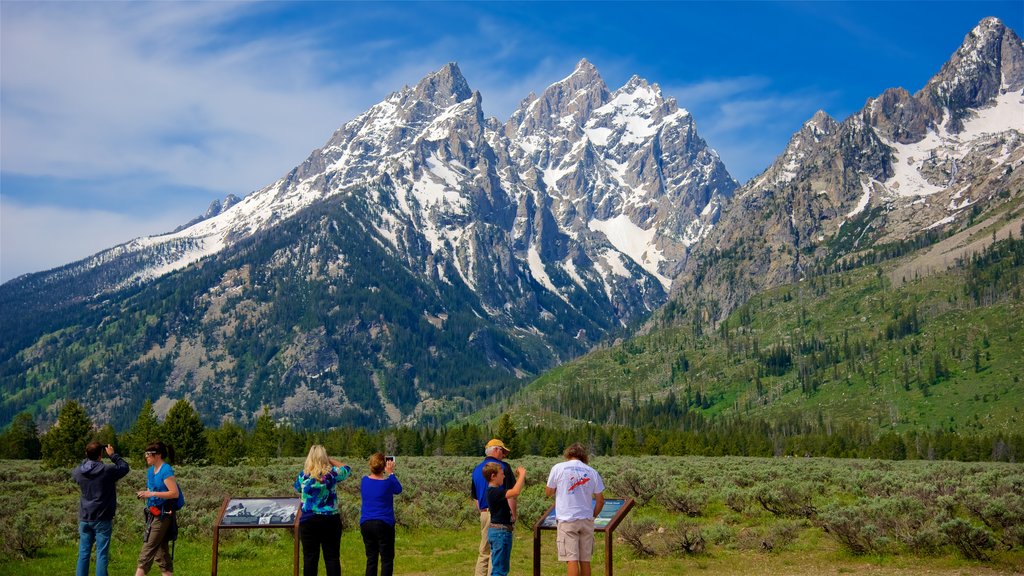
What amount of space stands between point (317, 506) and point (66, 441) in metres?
75.6

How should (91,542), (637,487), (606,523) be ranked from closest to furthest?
(606,523), (91,542), (637,487)

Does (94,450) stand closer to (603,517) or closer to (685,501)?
(603,517)

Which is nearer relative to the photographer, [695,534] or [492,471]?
[492,471]

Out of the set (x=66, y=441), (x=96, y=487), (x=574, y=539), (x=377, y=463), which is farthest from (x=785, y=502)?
(x=66, y=441)

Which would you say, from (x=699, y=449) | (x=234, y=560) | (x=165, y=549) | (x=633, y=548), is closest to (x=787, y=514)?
(x=633, y=548)

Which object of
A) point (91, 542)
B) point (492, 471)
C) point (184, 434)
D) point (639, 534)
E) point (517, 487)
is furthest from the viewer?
point (184, 434)

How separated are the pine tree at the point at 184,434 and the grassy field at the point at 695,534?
41592 mm

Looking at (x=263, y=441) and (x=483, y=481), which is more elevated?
(x=263, y=441)

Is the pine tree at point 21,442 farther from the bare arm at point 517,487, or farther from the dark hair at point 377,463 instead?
the bare arm at point 517,487

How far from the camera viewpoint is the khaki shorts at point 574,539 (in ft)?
65.0

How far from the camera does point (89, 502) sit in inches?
862

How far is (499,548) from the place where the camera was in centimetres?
2089

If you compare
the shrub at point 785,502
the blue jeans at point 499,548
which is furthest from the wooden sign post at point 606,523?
the shrub at point 785,502

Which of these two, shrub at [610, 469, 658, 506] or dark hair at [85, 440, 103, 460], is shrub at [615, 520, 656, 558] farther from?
dark hair at [85, 440, 103, 460]
